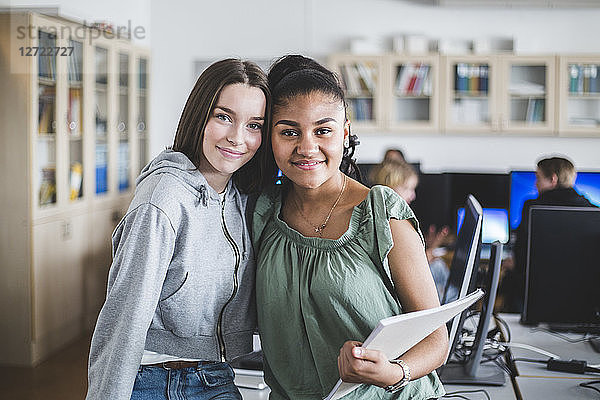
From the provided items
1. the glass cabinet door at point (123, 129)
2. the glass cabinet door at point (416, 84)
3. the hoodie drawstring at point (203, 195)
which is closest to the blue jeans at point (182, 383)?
the hoodie drawstring at point (203, 195)

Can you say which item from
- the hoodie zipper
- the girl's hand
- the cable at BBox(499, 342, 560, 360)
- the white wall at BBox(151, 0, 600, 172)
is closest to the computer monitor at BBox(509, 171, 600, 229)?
the white wall at BBox(151, 0, 600, 172)

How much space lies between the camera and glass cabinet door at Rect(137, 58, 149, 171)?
6027 mm

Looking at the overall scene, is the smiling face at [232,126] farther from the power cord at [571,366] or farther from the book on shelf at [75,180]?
the book on shelf at [75,180]

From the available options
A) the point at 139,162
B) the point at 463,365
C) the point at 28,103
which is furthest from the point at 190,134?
the point at 139,162

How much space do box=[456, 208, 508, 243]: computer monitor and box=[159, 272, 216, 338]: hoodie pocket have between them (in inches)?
136

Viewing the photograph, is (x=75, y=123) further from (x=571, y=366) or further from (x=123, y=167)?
(x=571, y=366)

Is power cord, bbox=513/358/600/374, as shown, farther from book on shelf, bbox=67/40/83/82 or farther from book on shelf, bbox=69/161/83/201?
book on shelf, bbox=69/161/83/201

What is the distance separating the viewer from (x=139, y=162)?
19.9 feet

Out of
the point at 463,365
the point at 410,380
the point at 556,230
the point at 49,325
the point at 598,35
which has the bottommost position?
the point at 49,325

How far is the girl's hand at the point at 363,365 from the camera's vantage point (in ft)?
4.54

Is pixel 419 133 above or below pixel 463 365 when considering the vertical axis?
above

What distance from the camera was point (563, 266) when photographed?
241 centimetres

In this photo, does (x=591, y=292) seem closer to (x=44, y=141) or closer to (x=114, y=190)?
(x=44, y=141)

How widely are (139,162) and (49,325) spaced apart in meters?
1.93
